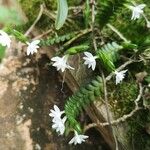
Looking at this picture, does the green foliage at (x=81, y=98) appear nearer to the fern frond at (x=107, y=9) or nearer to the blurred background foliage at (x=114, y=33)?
the blurred background foliage at (x=114, y=33)

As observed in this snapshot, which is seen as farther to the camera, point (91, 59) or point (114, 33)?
point (114, 33)

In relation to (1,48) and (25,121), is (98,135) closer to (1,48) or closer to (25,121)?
(25,121)

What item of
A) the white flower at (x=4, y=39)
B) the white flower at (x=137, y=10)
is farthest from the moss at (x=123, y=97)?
the white flower at (x=4, y=39)

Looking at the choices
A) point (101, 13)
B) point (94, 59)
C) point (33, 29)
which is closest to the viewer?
point (94, 59)

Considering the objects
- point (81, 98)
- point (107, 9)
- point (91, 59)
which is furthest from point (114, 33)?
point (81, 98)

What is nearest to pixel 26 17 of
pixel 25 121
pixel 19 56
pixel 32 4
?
pixel 32 4

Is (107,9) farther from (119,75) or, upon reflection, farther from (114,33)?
(119,75)
